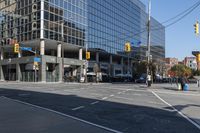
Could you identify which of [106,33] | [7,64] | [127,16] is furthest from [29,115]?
[127,16]

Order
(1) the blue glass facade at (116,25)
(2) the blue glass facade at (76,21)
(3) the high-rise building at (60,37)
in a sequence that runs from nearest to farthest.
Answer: (3) the high-rise building at (60,37) < (2) the blue glass facade at (76,21) < (1) the blue glass facade at (116,25)

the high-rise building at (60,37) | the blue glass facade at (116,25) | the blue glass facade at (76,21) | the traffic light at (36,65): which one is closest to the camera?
the traffic light at (36,65)

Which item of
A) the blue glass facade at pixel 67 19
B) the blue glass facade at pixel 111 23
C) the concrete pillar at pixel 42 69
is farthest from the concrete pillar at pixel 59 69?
the blue glass facade at pixel 111 23

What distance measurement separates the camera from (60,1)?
70438 millimetres

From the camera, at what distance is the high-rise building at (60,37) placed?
67.0 metres

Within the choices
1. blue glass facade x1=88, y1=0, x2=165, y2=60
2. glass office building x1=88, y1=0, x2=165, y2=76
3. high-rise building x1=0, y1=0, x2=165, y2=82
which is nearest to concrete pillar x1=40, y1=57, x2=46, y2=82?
high-rise building x1=0, y1=0, x2=165, y2=82

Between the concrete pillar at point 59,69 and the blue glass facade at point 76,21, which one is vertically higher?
the blue glass facade at point 76,21

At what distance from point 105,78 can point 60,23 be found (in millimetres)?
19835

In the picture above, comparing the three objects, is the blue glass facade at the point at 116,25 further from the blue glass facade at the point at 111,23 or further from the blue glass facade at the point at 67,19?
the blue glass facade at the point at 67,19

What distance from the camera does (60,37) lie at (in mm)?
70125

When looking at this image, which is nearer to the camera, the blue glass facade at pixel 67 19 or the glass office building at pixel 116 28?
the blue glass facade at pixel 67 19

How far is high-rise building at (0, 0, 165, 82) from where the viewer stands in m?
67.0

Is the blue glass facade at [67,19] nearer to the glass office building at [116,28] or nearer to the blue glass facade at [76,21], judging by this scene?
the blue glass facade at [76,21]

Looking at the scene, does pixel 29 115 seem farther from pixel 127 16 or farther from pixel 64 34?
pixel 127 16
